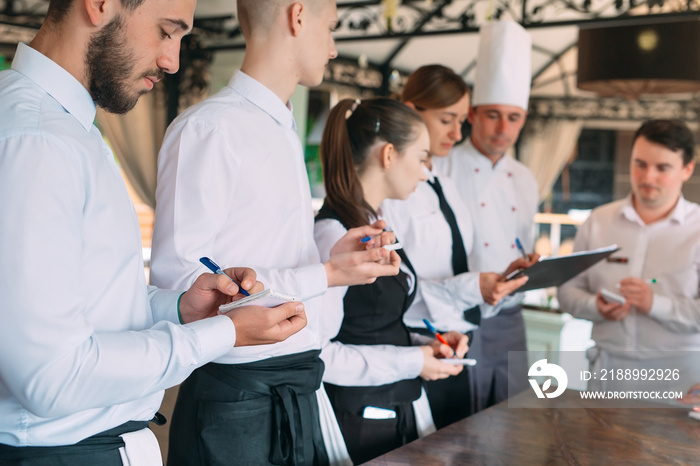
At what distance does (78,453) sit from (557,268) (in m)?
1.57

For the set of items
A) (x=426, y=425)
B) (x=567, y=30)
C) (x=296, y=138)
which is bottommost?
(x=426, y=425)

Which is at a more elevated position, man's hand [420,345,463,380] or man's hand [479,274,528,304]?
man's hand [479,274,528,304]

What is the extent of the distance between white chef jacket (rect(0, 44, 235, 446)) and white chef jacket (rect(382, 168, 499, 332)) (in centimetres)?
131

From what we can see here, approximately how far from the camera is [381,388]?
176cm

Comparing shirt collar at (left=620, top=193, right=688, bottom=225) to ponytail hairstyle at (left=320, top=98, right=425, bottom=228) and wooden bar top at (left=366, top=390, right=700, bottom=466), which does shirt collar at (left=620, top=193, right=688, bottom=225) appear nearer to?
wooden bar top at (left=366, top=390, right=700, bottom=466)

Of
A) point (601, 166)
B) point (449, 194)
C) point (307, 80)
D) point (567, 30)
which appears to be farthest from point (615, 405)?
point (567, 30)

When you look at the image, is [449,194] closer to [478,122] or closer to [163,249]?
[478,122]

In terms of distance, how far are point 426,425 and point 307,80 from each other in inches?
38.3

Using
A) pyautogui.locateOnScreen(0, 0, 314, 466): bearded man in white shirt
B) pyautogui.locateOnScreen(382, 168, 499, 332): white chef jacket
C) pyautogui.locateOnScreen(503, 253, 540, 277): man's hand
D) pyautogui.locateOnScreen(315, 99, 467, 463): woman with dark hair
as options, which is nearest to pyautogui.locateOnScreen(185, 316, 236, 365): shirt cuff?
pyautogui.locateOnScreen(0, 0, 314, 466): bearded man in white shirt

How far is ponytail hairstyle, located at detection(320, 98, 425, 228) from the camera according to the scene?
186 centimetres

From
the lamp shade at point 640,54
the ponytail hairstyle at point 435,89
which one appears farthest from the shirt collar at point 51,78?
the lamp shade at point 640,54

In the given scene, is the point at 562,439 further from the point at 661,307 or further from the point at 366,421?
the point at 661,307

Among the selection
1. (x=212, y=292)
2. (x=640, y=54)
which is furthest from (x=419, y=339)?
(x=640, y=54)

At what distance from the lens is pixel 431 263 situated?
2.31 meters
